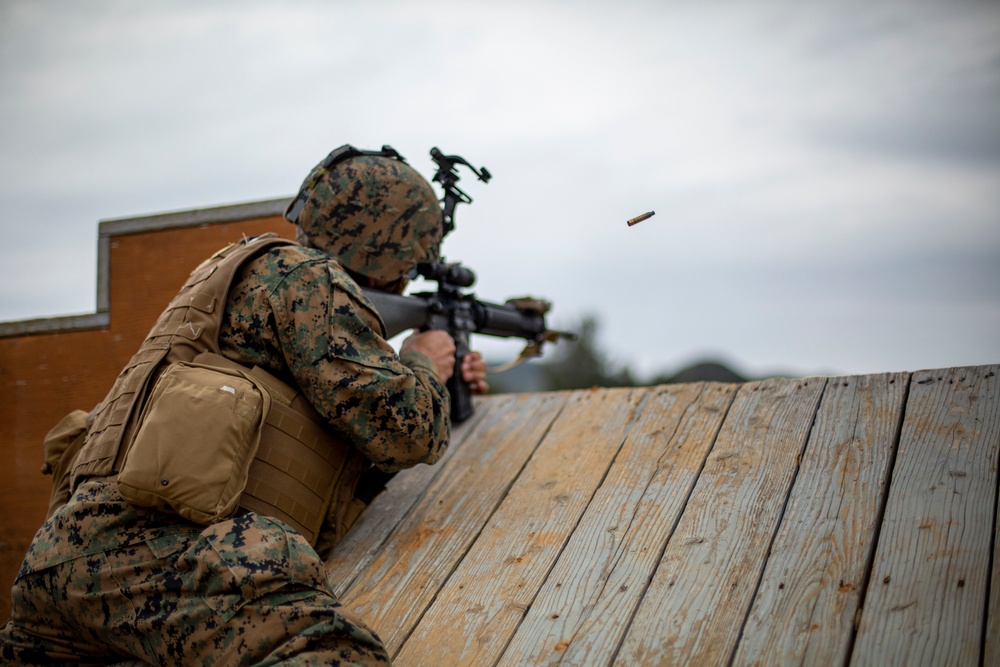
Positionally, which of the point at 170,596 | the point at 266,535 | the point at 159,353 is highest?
the point at 159,353

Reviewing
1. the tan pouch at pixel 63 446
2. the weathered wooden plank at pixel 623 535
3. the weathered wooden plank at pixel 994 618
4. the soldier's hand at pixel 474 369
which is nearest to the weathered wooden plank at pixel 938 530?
the weathered wooden plank at pixel 994 618

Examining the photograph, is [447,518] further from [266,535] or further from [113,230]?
[113,230]

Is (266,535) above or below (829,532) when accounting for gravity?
above

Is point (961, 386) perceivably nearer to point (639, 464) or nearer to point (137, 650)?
point (639, 464)

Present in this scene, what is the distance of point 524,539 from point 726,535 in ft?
2.37

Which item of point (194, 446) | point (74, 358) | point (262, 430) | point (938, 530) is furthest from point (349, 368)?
point (74, 358)

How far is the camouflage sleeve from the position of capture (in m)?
2.80

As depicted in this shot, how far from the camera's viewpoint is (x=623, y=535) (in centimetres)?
293

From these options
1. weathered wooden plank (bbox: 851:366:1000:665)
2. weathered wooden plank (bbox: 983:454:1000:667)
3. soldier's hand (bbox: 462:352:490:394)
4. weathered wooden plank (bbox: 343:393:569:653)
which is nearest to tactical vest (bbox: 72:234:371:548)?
weathered wooden plank (bbox: 343:393:569:653)

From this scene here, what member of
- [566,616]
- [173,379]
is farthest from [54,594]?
[566,616]

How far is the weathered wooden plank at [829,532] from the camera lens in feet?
7.59

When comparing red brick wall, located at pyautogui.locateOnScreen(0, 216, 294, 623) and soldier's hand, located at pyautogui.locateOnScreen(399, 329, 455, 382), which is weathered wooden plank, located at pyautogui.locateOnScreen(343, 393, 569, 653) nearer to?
soldier's hand, located at pyautogui.locateOnScreen(399, 329, 455, 382)

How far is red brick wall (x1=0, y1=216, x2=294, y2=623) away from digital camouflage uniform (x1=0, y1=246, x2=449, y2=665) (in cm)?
165

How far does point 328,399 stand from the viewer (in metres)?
2.82
